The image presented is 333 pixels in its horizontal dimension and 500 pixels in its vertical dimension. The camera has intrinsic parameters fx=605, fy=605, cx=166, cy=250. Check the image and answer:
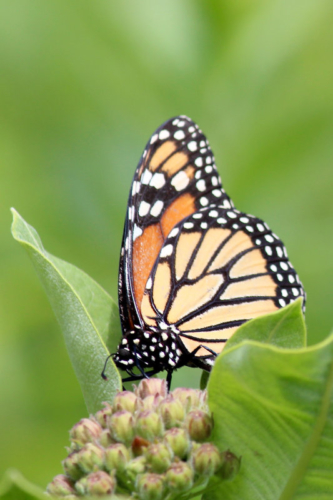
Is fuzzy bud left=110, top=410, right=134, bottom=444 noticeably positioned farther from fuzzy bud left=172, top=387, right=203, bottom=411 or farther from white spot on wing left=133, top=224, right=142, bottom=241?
white spot on wing left=133, top=224, right=142, bottom=241

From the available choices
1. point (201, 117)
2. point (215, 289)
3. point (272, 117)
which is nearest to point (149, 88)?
point (201, 117)

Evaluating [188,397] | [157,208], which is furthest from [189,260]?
[188,397]

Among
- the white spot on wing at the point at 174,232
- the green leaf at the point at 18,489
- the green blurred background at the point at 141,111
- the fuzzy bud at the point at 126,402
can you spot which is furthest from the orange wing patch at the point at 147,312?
the green blurred background at the point at 141,111

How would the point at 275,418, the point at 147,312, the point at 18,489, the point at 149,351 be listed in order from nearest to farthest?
the point at 18,489
the point at 275,418
the point at 149,351
the point at 147,312

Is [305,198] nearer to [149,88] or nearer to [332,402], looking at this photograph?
[149,88]

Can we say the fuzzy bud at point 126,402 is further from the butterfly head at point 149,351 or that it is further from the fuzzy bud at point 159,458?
the butterfly head at point 149,351

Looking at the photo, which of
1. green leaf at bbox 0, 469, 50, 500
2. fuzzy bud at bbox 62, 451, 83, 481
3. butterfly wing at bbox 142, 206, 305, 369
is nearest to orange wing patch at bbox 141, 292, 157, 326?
butterfly wing at bbox 142, 206, 305, 369

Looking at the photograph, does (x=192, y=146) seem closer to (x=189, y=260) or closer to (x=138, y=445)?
(x=189, y=260)

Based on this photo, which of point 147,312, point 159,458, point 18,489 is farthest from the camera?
point 147,312
